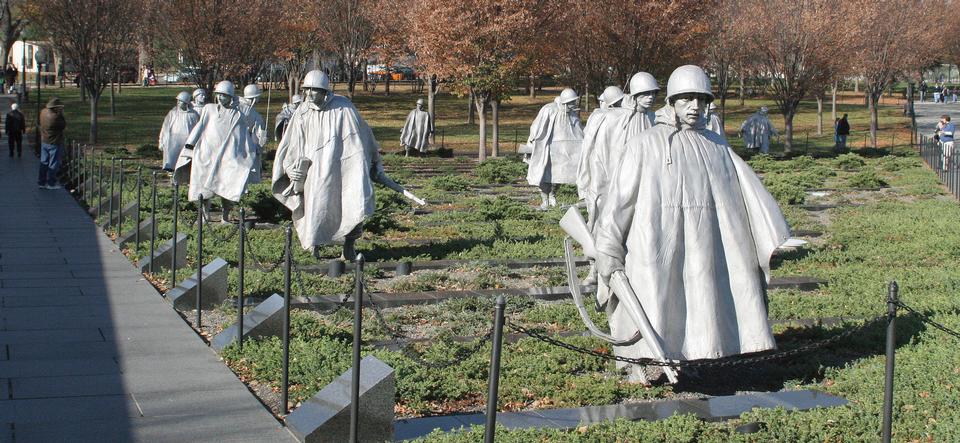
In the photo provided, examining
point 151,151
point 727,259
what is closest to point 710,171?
point 727,259

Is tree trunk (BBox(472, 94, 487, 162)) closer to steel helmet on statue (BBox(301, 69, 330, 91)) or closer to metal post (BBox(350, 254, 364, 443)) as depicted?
steel helmet on statue (BBox(301, 69, 330, 91))

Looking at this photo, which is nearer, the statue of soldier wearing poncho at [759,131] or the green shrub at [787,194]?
the green shrub at [787,194]

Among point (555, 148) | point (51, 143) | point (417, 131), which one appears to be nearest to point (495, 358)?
point (555, 148)

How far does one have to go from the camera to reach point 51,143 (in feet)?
76.2

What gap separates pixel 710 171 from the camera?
796cm

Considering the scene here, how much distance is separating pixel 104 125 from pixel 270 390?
1576 inches

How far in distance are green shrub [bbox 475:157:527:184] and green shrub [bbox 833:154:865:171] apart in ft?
28.9

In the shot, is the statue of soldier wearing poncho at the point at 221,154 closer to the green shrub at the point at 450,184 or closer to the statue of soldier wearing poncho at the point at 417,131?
the green shrub at the point at 450,184

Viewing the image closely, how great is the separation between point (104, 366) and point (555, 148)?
47.0ft

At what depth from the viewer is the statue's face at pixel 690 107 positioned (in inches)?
313

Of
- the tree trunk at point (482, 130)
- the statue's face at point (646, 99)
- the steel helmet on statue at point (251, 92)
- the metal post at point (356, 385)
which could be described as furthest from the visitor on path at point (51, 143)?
the metal post at point (356, 385)

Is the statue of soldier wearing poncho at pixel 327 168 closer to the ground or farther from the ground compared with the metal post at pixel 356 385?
farther from the ground

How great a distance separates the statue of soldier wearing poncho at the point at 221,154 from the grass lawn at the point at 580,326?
54cm

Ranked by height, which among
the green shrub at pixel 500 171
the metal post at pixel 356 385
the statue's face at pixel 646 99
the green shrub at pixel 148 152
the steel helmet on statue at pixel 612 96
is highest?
the steel helmet on statue at pixel 612 96
